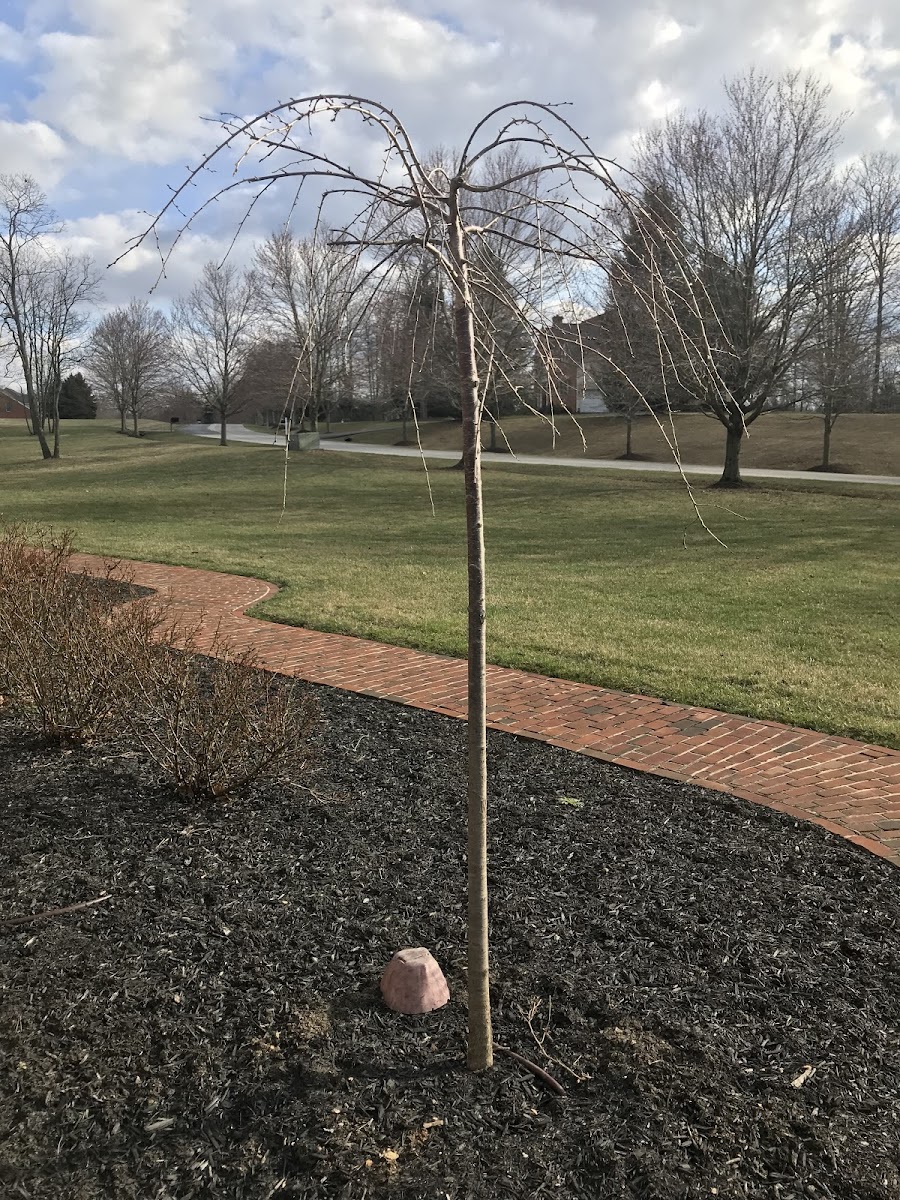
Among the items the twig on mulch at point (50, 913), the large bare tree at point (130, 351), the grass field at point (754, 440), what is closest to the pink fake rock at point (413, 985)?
the twig on mulch at point (50, 913)

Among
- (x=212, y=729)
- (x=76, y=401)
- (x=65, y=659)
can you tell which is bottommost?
(x=212, y=729)

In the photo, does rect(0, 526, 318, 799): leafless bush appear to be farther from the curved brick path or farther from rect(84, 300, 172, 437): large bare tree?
rect(84, 300, 172, 437): large bare tree

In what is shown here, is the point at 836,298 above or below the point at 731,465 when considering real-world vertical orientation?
above

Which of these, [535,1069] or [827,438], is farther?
[827,438]

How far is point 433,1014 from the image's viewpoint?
A: 96.2 inches

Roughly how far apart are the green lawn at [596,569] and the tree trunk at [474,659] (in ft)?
11.9

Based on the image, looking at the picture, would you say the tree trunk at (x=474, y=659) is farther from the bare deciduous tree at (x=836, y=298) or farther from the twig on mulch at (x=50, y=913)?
the bare deciduous tree at (x=836, y=298)

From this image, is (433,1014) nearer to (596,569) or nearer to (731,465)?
(596,569)

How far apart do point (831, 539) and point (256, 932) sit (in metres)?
13.9

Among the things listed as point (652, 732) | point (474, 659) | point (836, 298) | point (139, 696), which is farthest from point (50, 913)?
point (836, 298)

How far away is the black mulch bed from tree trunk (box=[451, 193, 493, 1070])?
181 millimetres

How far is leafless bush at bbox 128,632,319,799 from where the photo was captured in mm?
3611

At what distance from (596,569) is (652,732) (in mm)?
6562

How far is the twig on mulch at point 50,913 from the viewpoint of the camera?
2.82 metres
